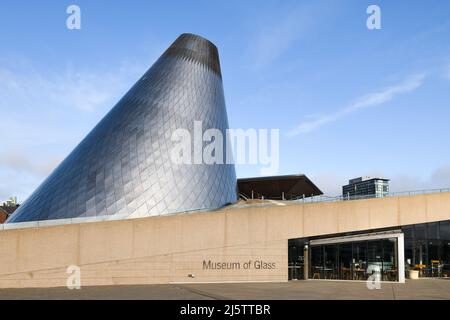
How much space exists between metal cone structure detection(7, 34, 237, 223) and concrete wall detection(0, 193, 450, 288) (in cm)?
433

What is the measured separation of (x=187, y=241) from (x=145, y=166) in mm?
7865

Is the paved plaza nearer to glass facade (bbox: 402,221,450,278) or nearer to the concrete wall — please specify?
the concrete wall

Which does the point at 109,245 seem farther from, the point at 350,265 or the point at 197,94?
the point at 197,94

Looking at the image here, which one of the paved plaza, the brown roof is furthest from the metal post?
the brown roof

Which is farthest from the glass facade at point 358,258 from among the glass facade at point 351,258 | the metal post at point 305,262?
the metal post at point 305,262

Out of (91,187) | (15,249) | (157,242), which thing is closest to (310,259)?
(157,242)

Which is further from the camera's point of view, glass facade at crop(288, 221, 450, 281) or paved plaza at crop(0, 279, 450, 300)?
glass facade at crop(288, 221, 450, 281)

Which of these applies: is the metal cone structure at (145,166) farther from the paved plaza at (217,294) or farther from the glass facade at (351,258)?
the paved plaza at (217,294)

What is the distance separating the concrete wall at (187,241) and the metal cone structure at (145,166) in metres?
4.33

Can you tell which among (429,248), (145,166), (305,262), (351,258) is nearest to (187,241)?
(305,262)

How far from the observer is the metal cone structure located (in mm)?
26984

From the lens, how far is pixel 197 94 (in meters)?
36.0
